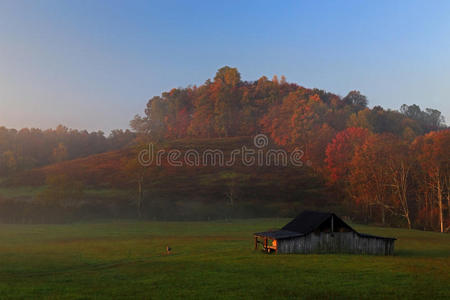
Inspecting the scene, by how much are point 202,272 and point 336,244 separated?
64.0ft

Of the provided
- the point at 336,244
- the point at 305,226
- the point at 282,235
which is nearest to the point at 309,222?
the point at 305,226

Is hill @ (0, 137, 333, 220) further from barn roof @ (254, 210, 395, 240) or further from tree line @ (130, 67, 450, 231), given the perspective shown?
barn roof @ (254, 210, 395, 240)

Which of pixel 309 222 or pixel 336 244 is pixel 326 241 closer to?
pixel 336 244

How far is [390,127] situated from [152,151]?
9876cm

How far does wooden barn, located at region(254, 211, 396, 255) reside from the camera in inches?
1672

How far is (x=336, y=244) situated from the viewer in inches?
1715

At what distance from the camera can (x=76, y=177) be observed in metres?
125

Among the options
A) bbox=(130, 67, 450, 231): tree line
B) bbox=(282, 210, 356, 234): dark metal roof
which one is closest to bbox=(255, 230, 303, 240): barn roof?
bbox=(282, 210, 356, 234): dark metal roof

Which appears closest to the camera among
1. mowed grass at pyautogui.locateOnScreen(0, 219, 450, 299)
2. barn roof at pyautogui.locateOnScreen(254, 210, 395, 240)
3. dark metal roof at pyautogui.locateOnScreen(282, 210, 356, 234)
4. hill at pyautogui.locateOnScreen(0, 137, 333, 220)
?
mowed grass at pyautogui.locateOnScreen(0, 219, 450, 299)

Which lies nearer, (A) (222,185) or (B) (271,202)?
(B) (271,202)

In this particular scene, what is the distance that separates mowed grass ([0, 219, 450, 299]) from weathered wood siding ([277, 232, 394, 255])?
2630mm

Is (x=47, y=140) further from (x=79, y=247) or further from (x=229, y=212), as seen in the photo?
(x=79, y=247)

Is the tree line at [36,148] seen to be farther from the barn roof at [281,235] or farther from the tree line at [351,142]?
the barn roof at [281,235]

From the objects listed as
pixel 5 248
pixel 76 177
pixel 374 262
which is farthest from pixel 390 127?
pixel 5 248
